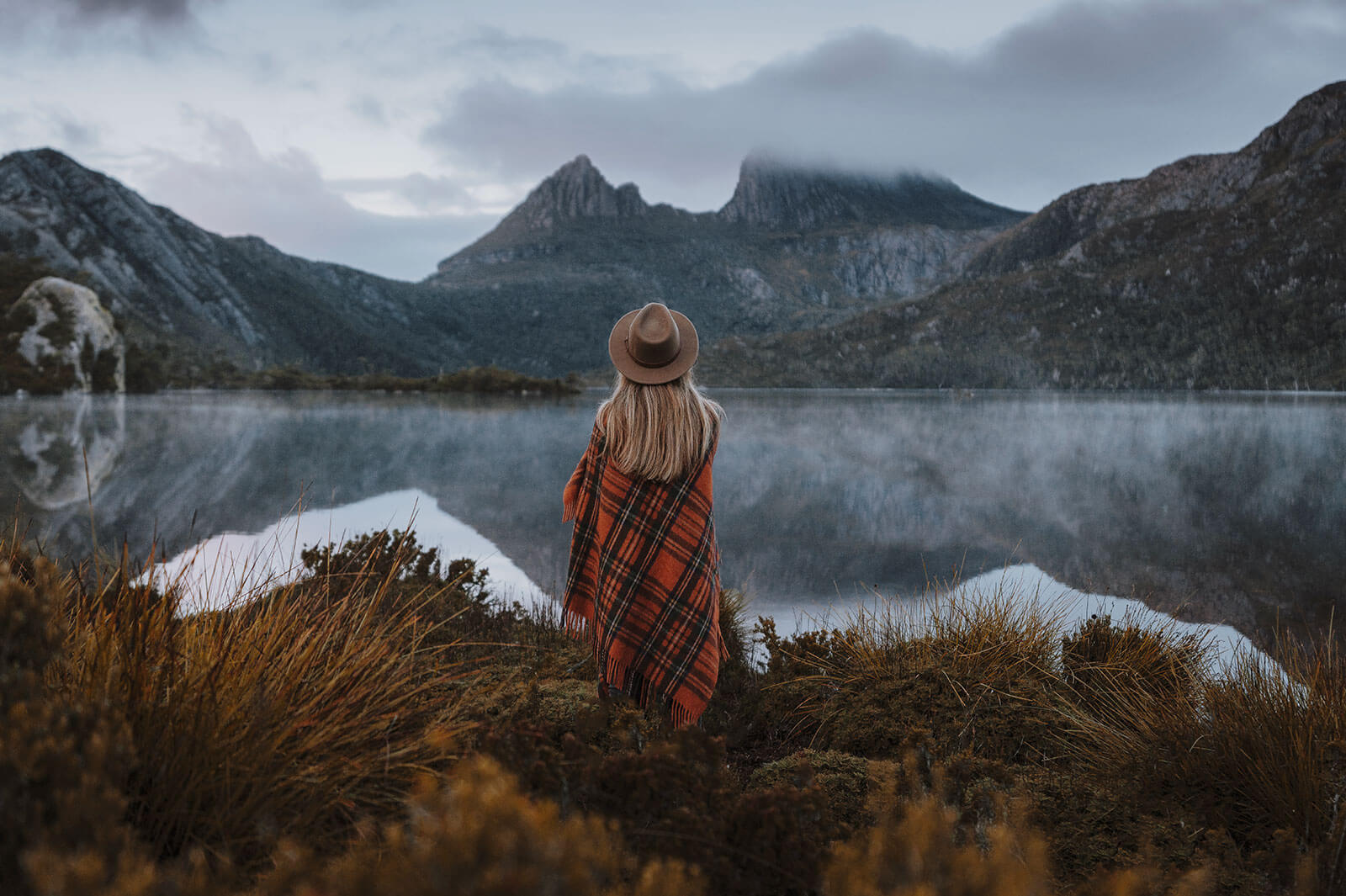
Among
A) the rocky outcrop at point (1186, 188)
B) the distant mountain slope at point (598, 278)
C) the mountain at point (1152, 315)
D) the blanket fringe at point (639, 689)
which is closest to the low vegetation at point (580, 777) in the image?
the blanket fringe at point (639, 689)

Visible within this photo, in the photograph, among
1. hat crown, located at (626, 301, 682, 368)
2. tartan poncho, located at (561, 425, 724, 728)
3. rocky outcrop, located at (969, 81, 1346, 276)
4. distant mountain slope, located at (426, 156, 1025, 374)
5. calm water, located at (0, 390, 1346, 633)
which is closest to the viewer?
hat crown, located at (626, 301, 682, 368)

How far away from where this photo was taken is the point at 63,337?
132 feet

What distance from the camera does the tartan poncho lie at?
346cm

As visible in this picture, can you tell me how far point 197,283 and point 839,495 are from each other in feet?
417

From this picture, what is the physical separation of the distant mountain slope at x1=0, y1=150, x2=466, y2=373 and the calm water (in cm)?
6676

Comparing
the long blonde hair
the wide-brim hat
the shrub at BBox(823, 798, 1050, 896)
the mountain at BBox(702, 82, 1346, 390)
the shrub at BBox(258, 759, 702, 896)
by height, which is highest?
the mountain at BBox(702, 82, 1346, 390)

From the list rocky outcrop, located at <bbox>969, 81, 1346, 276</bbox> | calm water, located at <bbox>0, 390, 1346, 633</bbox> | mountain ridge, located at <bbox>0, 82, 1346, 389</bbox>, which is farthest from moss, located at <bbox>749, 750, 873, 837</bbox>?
rocky outcrop, located at <bbox>969, 81, 1346, 276</bbox>

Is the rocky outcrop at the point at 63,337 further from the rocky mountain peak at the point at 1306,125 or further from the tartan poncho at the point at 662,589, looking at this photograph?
the rocky mountain peak at the point at 1306,125

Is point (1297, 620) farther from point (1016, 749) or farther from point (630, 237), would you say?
point (630, 237)

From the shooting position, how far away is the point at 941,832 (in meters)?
1.08

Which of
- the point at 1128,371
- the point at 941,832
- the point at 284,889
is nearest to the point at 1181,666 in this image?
the point at 941,832

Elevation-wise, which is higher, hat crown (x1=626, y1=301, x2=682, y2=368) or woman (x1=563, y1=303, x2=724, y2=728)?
hat crown (x1=626, y1=301, x2=682, y2=368)

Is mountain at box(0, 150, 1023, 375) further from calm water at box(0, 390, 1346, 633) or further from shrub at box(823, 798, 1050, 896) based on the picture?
shrub at box(823, 798, 1050, 896)

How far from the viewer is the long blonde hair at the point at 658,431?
11.1 feet
